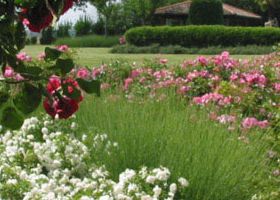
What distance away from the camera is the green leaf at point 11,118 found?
1.54m

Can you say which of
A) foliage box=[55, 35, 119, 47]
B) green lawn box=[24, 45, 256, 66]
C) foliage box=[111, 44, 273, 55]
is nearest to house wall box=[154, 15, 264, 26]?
foliage box=[55, 35, 119, 47]

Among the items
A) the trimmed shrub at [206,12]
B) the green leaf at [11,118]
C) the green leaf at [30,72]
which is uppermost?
the green leaf at [30,72]

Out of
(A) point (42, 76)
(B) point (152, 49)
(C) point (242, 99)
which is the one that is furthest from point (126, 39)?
(A) point (42, 76)

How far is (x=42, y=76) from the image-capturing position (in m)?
1.46

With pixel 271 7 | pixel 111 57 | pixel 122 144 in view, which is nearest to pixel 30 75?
pixel 122 144

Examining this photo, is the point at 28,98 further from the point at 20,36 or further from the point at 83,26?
the point at 83,26

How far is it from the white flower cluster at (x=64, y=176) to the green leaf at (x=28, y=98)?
1.83 m

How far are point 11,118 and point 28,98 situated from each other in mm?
67

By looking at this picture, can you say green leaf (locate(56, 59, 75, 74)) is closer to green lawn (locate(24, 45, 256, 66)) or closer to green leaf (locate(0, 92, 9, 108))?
green leaf (locate(0, 92, 9, 108))

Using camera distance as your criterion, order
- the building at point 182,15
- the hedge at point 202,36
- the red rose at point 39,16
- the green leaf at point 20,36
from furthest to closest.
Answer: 1. the building at point 182,15
2. the hedge at point 202,36
3. the green leaf at point 20,36
4. the red rose at point 39,16

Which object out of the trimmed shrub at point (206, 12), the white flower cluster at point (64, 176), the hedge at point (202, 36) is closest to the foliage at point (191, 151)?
the white flower cluster at point (64, 176)

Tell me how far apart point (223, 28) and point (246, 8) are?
32328mm

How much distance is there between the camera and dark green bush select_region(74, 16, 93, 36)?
2025 inches

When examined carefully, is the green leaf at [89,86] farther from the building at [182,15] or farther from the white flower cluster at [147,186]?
the building at [182,15]
